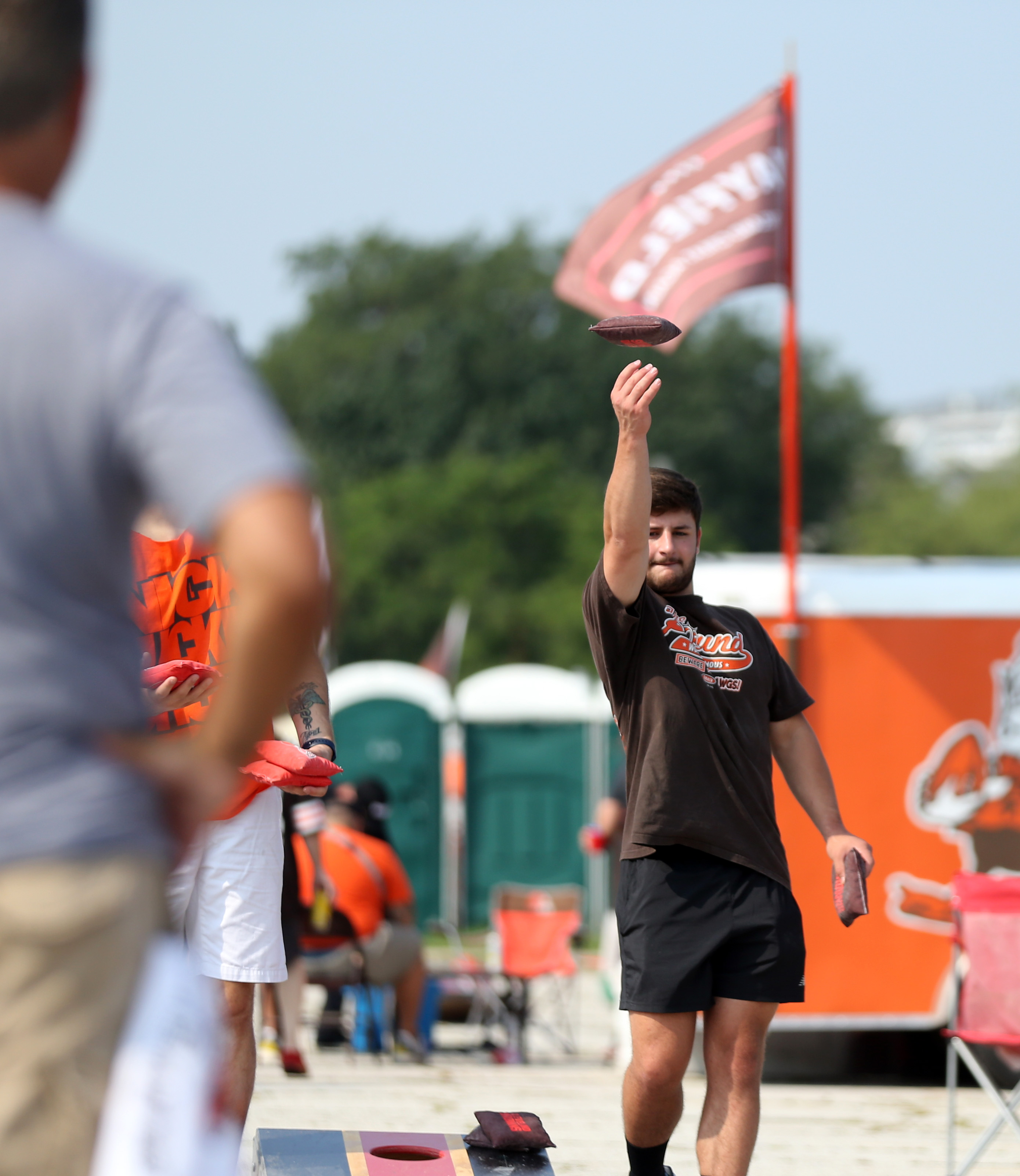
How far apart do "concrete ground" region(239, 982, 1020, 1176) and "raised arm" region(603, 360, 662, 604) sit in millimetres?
2238

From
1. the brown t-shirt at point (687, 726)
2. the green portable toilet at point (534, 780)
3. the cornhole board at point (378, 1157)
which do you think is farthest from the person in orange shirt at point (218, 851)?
the green portable toilet at point (534, 780)

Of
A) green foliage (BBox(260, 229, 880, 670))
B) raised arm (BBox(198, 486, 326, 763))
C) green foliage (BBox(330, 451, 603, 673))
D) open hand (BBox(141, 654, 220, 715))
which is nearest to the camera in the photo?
raised arm (BBox(198, 486, 326, 763))

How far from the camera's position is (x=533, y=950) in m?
9.55

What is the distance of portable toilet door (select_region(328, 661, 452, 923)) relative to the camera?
1672 cm

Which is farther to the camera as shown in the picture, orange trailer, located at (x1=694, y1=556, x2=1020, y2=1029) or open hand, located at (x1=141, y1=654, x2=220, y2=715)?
orange trailer, located at (x1=694, y1=556, x2=1020, y2=1029)

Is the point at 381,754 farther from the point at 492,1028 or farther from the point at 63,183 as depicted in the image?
the point at 63,183

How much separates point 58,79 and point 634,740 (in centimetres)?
264

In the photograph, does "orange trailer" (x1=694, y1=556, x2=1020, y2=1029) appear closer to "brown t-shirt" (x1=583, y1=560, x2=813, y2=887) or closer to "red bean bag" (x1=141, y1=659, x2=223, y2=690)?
"brown t-shirt" (x1=583, y1=560, x2=813, y2=887)

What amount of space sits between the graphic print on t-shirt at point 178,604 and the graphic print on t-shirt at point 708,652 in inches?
43.5

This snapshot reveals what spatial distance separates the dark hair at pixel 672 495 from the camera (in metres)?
4.02

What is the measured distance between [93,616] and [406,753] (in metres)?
15.4

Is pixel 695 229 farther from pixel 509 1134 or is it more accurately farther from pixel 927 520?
pixel 927 520

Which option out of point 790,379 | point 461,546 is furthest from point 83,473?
point 461,546

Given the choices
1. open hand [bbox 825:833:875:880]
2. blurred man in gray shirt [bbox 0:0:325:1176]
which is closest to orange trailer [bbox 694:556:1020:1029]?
open hand [bbox 825:833:875:880]
